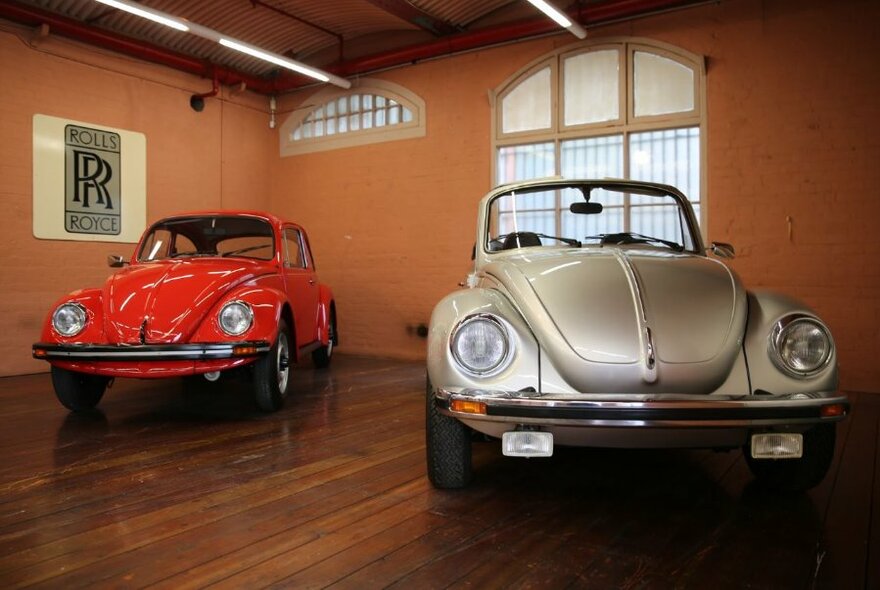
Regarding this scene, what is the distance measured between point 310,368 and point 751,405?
5357 millimetres

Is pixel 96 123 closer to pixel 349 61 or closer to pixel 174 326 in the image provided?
pixel 349 61

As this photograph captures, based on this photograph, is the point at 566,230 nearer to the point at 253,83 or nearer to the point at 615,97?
the point at 615,97

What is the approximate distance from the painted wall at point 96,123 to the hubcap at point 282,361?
359cm

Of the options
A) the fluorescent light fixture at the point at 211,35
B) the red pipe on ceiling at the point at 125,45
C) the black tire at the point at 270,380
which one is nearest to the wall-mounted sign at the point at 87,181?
the red pipe on ceiling at the point at 125,45

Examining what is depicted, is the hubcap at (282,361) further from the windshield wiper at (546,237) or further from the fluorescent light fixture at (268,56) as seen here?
the fluorescent light fixture at (268,56)

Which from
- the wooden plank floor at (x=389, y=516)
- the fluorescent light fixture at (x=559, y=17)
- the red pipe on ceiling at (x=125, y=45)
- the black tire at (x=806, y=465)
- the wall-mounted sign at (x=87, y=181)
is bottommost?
the wooden plank floor at (x=389, y=516)

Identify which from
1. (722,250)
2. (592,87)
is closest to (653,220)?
(592,87)

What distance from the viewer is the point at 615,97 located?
6586 mm

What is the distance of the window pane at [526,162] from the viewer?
7027 millimetres

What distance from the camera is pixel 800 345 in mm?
2297

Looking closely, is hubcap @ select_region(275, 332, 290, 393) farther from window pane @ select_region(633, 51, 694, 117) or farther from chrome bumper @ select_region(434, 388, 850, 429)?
window pane @ select_region(633, 51, 694, 117)

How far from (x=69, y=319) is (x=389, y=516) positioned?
2810 millimetres

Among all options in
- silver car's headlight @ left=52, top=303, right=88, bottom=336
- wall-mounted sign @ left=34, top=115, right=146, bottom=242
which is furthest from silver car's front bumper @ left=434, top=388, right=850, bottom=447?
wall-mounted sign @ left=34, top=115, right=146, bottom=242

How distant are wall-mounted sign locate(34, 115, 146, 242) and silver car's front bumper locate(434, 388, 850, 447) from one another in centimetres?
631
